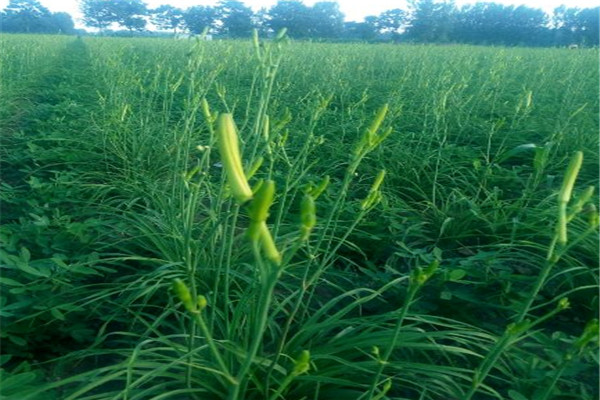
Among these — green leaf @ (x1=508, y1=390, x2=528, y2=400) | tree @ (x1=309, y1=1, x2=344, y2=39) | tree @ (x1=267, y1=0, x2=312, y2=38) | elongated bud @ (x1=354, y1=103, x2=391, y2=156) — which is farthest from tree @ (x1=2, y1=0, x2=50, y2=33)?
Answer: green leaf @ (x1=508, y1=390, x2=528, y2=400)

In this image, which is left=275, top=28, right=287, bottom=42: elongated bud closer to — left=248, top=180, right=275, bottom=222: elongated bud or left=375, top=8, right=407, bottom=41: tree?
left=248, top=180, right=275, bottom=222: elongated bud

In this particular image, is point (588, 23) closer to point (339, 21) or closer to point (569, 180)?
point (339, 21)

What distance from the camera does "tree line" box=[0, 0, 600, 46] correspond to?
5.58m

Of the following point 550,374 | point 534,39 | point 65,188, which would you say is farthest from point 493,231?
point 534,39

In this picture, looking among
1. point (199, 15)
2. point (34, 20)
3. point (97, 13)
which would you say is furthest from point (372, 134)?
point (34, 20)

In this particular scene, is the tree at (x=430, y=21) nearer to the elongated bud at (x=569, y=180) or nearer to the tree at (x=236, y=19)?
the tree at (x=236, y=19)

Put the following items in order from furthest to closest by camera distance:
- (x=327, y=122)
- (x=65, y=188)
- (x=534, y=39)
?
(x=534, y=39) → (x=327, y=122) → (x=65, y=188)

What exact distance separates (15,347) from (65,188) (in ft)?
3.92

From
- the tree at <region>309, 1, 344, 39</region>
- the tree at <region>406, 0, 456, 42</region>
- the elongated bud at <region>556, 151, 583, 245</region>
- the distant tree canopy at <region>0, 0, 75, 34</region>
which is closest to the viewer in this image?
the elongated bud at <region>556, 151, 583, 245</region>

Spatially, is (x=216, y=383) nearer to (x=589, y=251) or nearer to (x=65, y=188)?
(x=589, y=251)

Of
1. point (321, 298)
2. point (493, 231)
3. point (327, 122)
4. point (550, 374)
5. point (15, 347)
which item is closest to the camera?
point (550, 374)

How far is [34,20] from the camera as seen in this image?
3105 cm

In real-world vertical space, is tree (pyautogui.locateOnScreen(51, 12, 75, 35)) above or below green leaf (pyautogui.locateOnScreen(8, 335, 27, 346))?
below

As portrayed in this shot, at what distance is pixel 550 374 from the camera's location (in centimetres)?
121
